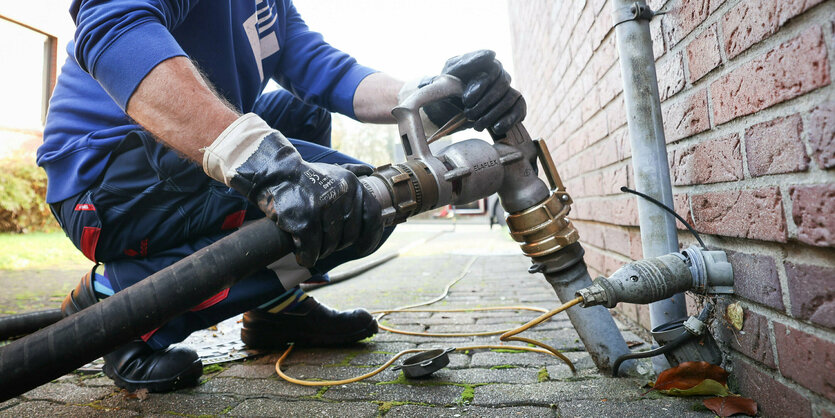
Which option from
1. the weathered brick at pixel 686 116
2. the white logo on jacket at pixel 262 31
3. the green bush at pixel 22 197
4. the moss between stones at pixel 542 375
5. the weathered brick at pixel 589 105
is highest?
the green bush at pixel 22 197

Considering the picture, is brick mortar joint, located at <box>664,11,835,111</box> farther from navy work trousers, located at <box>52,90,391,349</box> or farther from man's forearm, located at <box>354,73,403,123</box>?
navy work trousers, located at <box>52,90,391,349</box>

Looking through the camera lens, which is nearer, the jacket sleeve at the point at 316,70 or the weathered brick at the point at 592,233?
the jacket sleeve at the point at 316,70

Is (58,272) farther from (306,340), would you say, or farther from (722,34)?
(722,34)

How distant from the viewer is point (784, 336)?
995 mm

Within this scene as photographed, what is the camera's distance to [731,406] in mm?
1123

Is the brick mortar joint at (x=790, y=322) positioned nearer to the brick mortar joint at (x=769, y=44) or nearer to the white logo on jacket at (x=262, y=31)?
the brick mortar joint at (x=769, y=44)

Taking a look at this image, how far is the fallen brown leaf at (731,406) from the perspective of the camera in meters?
1.10

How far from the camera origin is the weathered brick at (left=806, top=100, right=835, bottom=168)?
0.81 metres

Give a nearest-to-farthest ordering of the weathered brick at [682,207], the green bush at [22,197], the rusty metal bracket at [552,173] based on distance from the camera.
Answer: the weathered brick at [682,207] → the rusty metal bracket at [552,173] → the green bush at [22,197]

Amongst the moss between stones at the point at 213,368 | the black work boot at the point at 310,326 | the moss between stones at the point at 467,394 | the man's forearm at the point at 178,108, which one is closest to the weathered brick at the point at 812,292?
the moss between stones at the point at 467,394

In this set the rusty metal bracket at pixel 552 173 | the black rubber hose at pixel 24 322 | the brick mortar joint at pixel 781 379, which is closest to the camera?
the brick mortar joint at pixel 781 379

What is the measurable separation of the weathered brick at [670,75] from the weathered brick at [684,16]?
0.05 m

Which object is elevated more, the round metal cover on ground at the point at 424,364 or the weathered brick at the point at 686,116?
the weathered brick at the point at 686,116

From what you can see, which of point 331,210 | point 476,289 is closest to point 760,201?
point 331,210
